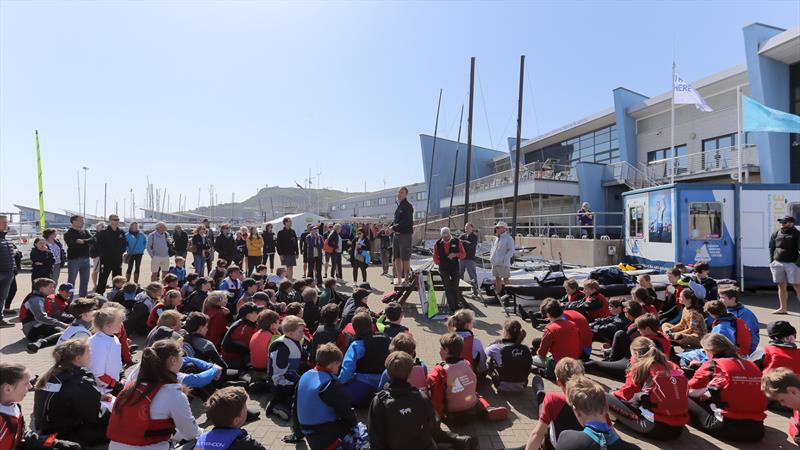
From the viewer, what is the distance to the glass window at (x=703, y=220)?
11352mm

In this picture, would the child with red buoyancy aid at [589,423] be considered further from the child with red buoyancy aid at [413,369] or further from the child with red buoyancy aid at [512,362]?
the child with red buoyancy aid at [512,362]

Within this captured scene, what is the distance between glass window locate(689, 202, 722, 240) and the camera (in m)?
A: 11.4

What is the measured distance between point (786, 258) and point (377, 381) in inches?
385

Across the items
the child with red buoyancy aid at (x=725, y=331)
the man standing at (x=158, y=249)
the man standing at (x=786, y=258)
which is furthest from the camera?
the man standing at (x=158, y=249)

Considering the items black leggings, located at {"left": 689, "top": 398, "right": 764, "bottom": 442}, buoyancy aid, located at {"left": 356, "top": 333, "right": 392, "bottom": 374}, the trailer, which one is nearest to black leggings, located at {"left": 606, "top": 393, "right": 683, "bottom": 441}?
black leggings, located at {"left": 689, "top": 398, "right": 764, "bottom": 442}

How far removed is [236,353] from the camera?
5.53m

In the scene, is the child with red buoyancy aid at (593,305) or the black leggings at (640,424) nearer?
the black leggings at (640,424)

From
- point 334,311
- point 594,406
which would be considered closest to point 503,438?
point 594,406

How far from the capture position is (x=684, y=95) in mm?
17078

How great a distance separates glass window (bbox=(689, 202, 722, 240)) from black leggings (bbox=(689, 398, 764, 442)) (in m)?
9.00

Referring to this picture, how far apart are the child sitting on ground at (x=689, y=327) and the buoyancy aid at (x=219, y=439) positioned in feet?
20.3

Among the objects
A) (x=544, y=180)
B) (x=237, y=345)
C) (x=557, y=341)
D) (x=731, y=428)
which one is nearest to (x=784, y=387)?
(x=731, y=428)

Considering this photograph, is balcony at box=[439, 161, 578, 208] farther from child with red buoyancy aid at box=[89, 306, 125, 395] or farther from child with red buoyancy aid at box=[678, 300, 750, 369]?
child with red buoyancy aid at box=[89, 306, 125, 395]

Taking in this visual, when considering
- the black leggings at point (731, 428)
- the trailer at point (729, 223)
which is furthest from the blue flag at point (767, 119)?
the black leggings at point (731, 428)
